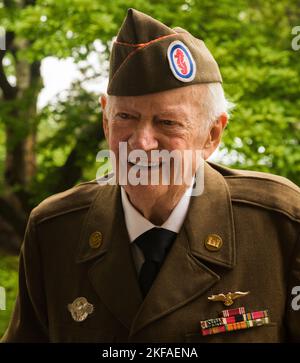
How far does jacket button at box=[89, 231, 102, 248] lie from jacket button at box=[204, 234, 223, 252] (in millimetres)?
283

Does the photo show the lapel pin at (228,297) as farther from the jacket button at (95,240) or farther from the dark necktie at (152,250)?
the jacket button at (95,240)

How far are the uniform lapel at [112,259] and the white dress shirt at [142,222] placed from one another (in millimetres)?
22

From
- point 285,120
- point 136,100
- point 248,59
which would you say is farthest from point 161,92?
point 248,59

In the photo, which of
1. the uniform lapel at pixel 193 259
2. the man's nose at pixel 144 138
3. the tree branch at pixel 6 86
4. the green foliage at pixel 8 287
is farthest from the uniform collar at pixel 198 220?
the tree branch at pixel 6 86

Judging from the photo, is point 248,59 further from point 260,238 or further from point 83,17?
point 260,238

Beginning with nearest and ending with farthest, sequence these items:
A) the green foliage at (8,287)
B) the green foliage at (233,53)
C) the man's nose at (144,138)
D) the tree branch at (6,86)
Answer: the man's nose at (144,138) < the green foliage at (233,53) < the green foliage at (8,287) < the tree branch at (6,86)

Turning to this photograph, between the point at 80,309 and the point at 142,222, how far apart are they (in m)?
0.27

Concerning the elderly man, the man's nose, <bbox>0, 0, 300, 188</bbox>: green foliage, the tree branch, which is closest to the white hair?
the elderly man

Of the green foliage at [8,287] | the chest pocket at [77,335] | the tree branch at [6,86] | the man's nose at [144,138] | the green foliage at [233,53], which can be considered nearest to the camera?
the man's nose at [144,138]

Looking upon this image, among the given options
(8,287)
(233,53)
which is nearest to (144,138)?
(233,53)

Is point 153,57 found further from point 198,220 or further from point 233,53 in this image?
point 233,53

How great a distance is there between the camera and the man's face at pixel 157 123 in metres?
1.26

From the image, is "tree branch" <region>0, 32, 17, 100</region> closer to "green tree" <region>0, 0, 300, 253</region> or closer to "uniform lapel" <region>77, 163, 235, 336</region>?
"green tree" <region>0, 0, 300, 253</region>

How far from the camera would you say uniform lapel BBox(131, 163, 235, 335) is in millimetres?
1307
